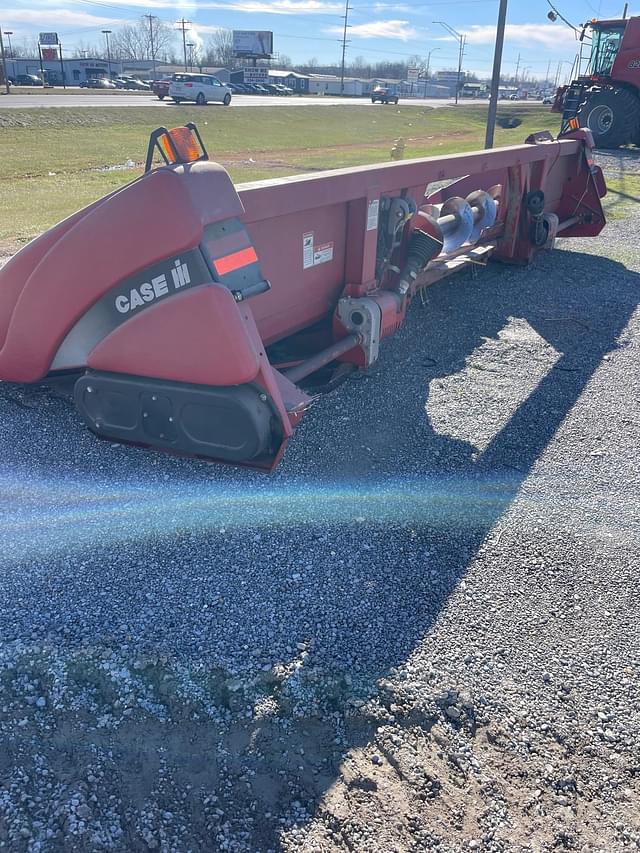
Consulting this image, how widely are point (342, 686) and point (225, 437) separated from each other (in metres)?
1.16

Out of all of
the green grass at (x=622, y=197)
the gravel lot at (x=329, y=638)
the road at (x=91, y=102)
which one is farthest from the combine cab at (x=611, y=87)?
the road at (x=91, y=102)

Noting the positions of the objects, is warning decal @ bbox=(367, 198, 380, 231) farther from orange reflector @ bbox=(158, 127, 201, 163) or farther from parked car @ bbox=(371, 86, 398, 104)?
parked car @ bbox=(371, 86, 398, 104)

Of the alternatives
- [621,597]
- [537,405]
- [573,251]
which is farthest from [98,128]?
[621,597]

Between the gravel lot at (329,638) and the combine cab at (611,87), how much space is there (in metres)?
16.8

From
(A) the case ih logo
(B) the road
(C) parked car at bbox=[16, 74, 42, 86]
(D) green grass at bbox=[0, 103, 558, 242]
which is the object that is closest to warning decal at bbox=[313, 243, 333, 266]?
(A) the case ih logo

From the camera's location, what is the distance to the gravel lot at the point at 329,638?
5.76 feet

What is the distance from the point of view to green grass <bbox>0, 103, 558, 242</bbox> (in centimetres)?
1044

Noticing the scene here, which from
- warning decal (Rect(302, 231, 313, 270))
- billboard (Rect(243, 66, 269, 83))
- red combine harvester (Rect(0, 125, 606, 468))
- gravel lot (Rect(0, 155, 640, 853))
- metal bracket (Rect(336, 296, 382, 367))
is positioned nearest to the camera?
gravel lot (Rect(0, 155, 640, 853))

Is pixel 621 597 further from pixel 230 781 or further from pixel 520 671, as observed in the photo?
pixel 230 781

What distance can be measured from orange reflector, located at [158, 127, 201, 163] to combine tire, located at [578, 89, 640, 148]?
1754 centimetres

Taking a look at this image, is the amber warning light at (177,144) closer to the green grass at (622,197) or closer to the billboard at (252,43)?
the green grass at (622,197)

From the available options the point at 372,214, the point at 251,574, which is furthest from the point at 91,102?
the point at 251,574

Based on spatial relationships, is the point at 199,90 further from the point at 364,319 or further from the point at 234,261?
the point at 234,261

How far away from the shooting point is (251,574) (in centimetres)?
251
